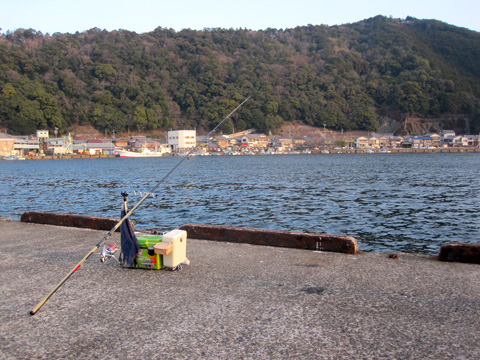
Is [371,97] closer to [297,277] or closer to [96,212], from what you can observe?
[96,212]

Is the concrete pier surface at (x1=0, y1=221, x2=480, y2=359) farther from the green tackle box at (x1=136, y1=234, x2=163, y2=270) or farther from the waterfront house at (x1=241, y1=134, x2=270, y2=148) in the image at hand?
the waterfront house at (x1=241, y1=134, x2=270, y2=148)

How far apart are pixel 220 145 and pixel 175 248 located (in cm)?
10013

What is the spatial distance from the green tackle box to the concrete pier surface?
13cm

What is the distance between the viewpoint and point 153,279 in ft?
15.5

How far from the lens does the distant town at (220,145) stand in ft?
289

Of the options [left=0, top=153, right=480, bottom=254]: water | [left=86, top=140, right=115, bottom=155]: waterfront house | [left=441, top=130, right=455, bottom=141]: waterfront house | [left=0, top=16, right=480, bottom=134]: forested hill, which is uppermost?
[left=0, top=16, right=480, bottom=134]: forested hill

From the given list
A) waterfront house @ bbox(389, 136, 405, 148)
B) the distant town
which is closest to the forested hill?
the distant town

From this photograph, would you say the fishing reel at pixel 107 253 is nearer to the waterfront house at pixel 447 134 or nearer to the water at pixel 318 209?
the water at pixel 318 209

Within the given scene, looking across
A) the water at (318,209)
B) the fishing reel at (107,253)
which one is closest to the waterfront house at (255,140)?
the water at (318,209)

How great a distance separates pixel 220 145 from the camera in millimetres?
104438

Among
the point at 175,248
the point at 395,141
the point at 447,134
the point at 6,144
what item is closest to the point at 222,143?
the point at 395,141

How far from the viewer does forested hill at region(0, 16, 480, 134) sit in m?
105

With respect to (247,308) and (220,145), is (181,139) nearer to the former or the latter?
(220,145)

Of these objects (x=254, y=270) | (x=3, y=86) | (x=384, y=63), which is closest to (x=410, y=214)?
(x=254, y=270)
